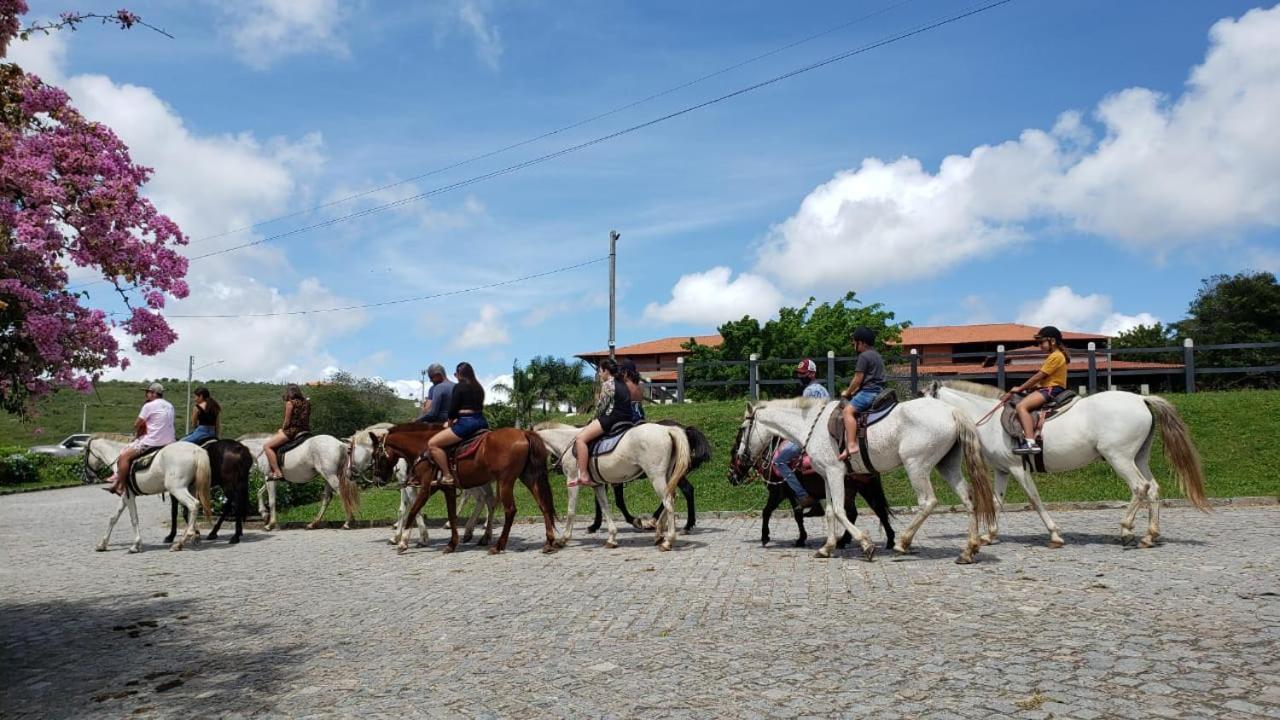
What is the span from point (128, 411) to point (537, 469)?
9323 cm

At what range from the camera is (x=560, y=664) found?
229 inches

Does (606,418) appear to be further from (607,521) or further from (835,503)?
(835,503)

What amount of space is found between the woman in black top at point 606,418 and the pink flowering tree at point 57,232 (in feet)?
20.3

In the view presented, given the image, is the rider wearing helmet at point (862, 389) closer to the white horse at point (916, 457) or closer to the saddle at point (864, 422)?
the saddle at point (864, 422)

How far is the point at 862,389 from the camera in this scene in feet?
33.2

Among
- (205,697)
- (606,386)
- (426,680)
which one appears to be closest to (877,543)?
(606,386)

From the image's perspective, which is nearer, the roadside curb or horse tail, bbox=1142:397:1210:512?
horse tail, bbox=1142:397:1210:512

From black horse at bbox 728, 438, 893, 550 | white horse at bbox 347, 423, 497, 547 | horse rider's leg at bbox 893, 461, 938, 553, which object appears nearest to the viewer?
horse rider's leg at bbox 893, 461, 938, 553

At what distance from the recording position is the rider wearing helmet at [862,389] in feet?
32.5

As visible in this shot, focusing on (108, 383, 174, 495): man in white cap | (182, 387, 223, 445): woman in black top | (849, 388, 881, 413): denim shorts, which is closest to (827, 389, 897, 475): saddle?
(849, 388, 881, 413): denim shorts

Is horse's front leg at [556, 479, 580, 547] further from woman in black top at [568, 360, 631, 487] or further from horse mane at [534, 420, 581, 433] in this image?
horse mane at [534, 420, 581, 433]

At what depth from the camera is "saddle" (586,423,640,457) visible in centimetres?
1175

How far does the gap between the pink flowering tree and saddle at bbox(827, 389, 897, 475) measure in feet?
23.2

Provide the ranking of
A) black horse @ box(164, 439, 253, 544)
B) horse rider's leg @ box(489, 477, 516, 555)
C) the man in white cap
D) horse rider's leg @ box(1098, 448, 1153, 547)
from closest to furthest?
horse rider's leg @ box(1098, 448, 1153, 547), horse rider's leg @ box(489, 477, 516, 555), the man in white cap, black horse @ box(164, 439, 253, 544)
